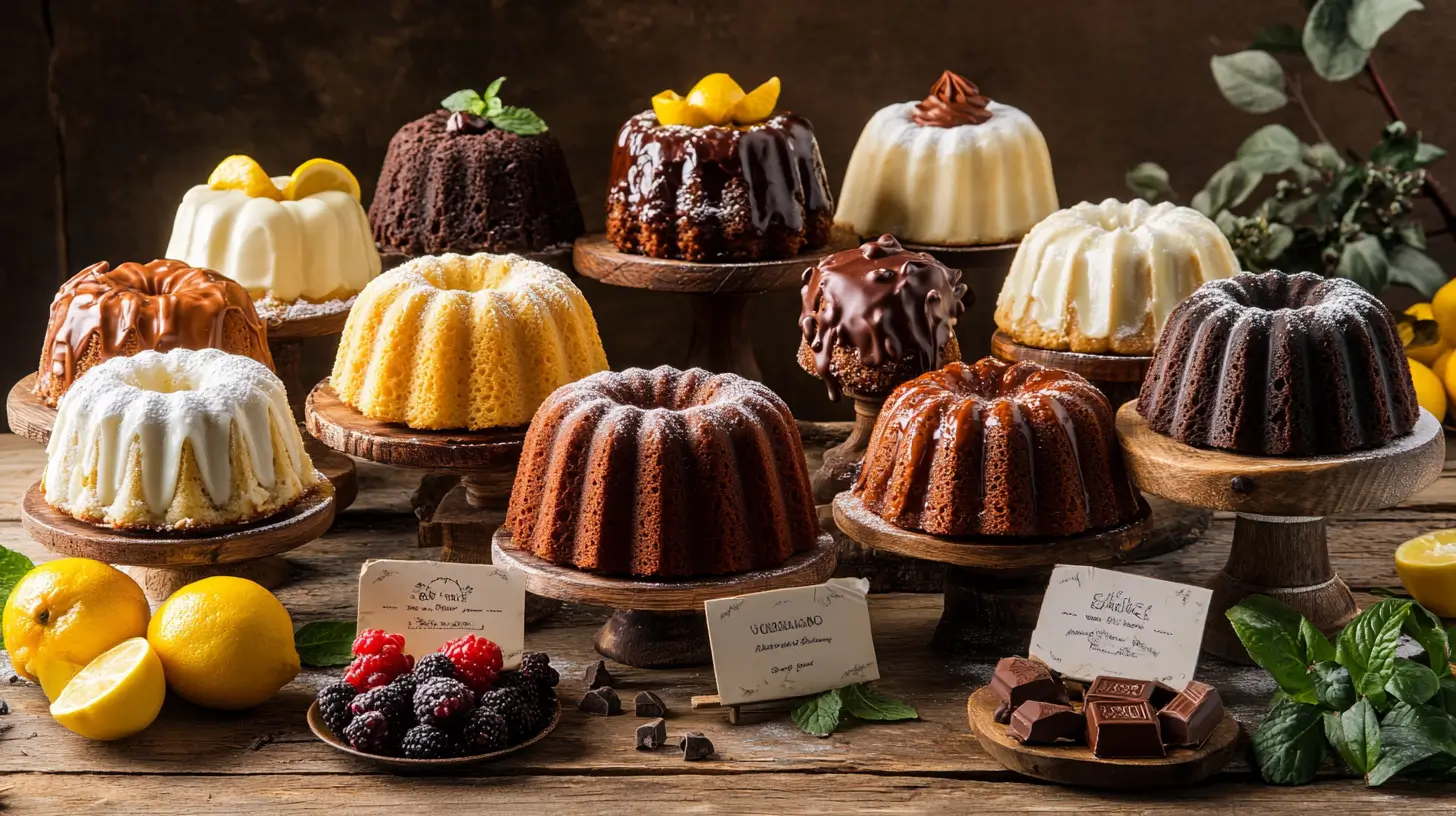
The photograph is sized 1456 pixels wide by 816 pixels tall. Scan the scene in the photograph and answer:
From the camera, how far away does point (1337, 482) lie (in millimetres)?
2619

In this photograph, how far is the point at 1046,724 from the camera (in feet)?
8.09

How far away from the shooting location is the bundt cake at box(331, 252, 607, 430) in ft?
9.86

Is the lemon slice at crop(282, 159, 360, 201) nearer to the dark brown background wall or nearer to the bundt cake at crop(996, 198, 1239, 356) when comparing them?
the dark brown background wall

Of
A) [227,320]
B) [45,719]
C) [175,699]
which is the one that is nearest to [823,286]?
[227,320]

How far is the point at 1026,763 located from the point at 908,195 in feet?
5.40

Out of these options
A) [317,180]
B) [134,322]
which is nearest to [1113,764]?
[134,322]

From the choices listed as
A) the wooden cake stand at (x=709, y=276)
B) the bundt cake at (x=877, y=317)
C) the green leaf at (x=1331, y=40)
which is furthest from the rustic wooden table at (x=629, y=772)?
the green leaf at (x=1331, y=40)

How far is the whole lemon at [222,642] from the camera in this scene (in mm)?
2641

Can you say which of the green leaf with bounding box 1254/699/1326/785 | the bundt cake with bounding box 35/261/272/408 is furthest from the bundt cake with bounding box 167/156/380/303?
the green leaf with bounding box 1254/699/1326/785

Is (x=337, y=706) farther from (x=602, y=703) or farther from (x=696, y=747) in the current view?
(x=696, y=747)

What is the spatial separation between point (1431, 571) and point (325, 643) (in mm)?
2044

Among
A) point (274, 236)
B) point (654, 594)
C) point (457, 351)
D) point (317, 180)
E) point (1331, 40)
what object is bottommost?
point (654, 594)

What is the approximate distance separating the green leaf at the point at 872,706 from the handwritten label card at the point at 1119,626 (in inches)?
9.3

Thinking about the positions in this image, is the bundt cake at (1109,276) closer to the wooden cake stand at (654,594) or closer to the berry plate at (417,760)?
the wooden cake stand at (654,594)
